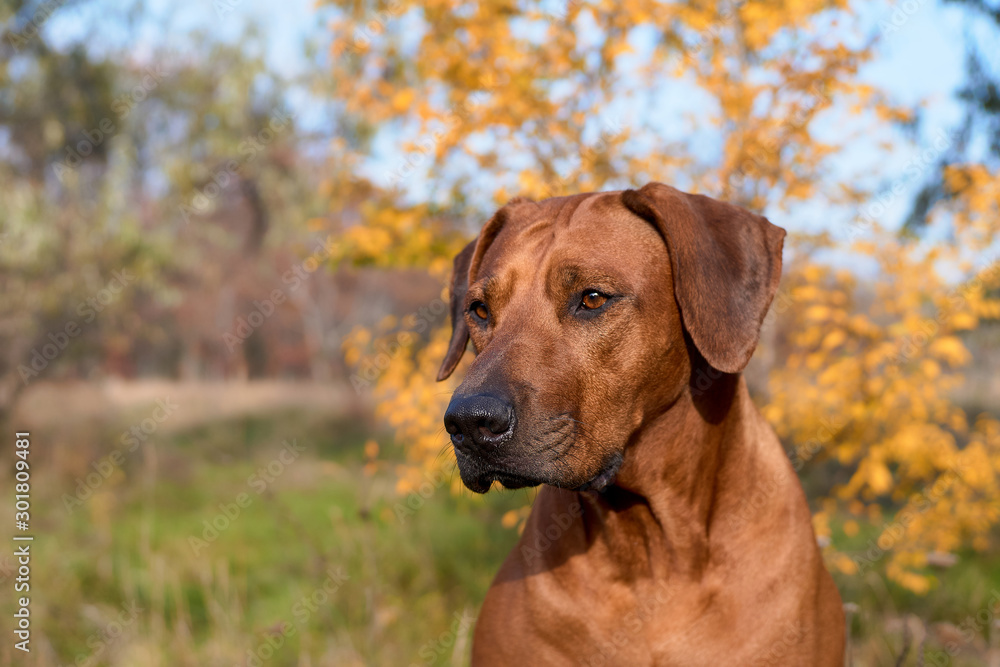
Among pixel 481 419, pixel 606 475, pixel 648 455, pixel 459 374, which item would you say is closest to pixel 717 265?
pixel 648 455

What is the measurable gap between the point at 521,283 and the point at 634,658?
3.90ft

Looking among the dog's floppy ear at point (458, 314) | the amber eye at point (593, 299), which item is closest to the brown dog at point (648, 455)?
the amber eye at point (593, 299)

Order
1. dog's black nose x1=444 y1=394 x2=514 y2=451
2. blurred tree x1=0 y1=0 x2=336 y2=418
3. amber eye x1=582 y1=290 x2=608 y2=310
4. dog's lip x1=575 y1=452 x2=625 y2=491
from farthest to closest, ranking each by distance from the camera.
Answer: blurred tree x1=0 y1=0 x2=336 y2=418
amber eye x1=582 y1=290 x2=608 y2=310
dog's lip x1=575 y1=452 x2=625 y2=491
dog's black nose x1=444 y1=394 x2=514 y2=451

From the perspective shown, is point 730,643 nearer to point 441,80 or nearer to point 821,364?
point 821,364

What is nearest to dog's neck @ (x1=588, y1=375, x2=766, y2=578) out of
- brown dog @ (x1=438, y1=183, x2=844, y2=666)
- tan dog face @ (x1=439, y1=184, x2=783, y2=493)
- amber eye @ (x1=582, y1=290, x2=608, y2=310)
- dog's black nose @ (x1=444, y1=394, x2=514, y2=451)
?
brown dog @ (x1=438, y1=183, x2=844, y2=666)

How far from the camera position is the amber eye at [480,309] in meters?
2.73

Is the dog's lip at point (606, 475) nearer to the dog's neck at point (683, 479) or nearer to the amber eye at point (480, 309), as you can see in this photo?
the dog's neck at point (683, 479)

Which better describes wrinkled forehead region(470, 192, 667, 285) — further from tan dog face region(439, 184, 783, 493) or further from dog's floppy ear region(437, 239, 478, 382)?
dog's floppy ear region(437, 239, 478, 382)

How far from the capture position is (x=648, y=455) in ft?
8.35

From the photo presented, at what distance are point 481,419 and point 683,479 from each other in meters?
0.83

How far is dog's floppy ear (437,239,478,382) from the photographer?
3.01 meters

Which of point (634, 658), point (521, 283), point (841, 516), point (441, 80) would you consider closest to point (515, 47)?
point (441, 80)

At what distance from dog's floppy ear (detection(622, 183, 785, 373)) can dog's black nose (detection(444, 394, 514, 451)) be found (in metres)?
0.68

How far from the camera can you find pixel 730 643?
7.69 feet
